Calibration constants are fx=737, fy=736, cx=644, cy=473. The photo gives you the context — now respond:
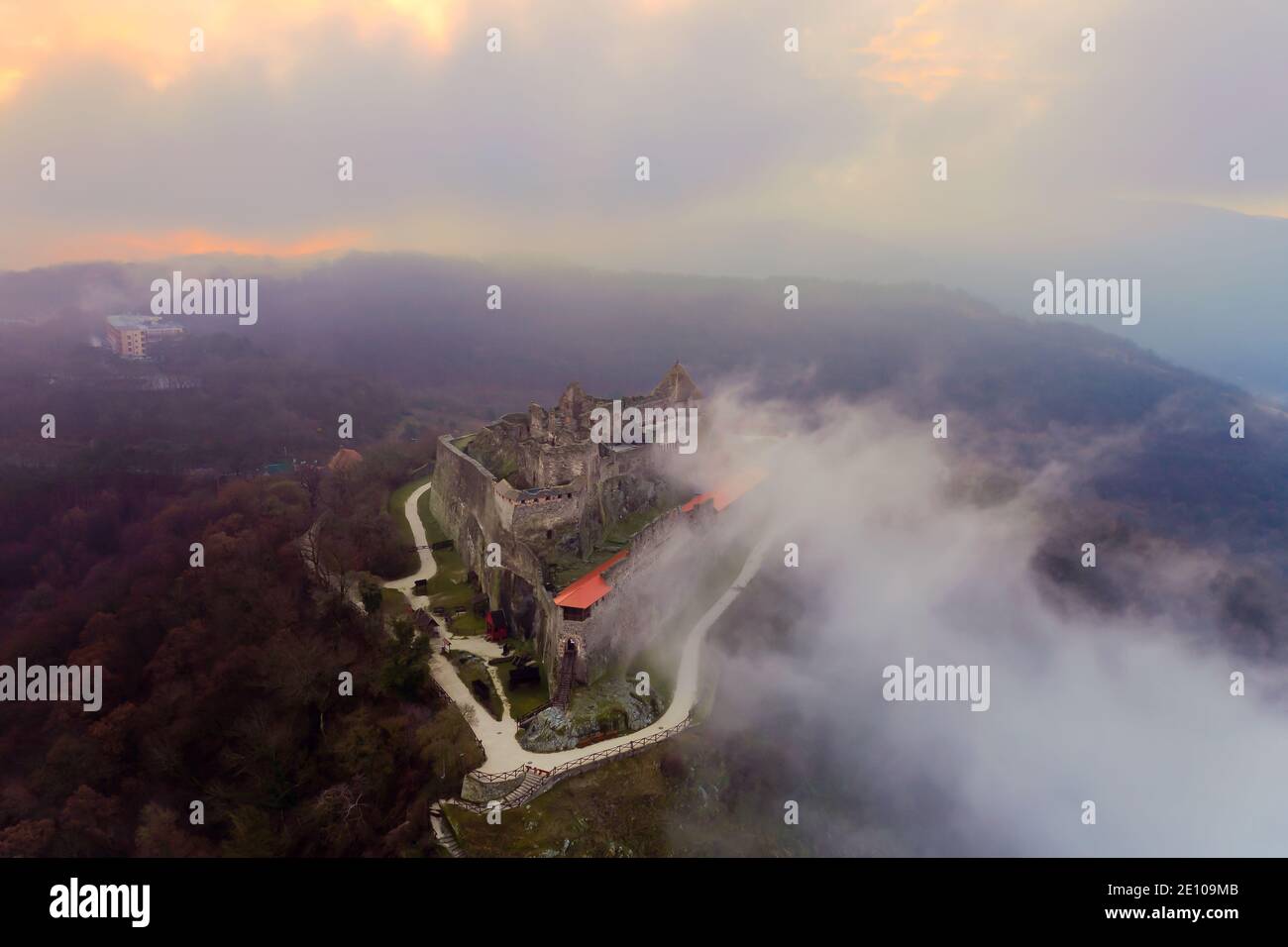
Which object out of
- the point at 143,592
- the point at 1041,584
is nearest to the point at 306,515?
the point at 143,592

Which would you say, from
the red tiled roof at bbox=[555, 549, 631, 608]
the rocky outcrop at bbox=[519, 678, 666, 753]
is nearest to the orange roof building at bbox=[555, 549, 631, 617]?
the red tiled roof at bbox=[555, 549, 631, 608]

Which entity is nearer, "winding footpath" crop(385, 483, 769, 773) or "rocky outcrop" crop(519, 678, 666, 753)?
"winding footpath" crop(385, 483, 769, 773)

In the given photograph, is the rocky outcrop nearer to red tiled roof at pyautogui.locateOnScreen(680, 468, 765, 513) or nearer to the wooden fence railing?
the wooden fence railing

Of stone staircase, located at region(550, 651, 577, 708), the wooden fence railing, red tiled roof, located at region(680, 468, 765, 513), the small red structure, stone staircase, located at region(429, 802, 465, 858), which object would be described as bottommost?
stone staircase, located at region(429, 802, 465, 858)

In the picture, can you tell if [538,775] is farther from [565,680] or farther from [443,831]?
[565,680]

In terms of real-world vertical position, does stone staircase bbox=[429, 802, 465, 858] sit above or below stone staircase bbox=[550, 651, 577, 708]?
below

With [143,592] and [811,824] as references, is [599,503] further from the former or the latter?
[143,592]
